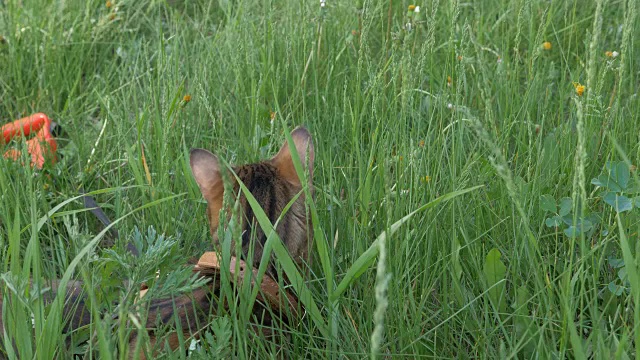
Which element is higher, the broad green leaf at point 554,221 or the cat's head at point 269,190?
the cat's head at point 269,190

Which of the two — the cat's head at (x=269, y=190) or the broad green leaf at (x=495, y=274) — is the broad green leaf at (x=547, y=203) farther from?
the cat's head at (x=269, y=190)

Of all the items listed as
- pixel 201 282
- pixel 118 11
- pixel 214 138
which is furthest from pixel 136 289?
pixel 118 11

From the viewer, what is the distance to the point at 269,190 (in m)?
2.77

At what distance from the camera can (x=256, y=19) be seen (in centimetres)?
464

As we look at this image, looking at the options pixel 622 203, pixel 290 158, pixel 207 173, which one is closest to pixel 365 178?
pixel 290 158

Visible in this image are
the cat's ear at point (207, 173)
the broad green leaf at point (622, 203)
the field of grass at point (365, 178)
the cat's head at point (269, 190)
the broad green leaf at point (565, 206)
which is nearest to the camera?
the field of grass at point (365, 178)

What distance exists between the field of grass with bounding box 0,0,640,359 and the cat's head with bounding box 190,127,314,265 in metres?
0.08

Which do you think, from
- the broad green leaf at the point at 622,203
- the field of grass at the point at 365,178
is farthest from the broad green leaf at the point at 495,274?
the broad green leaf at the point at 622,203

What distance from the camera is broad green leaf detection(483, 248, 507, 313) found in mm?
2373

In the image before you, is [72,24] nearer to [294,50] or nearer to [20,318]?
[294,50]

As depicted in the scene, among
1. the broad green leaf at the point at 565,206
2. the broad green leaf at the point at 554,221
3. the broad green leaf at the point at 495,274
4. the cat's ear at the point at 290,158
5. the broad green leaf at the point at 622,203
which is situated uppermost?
the cat's ear at the point at 290,158

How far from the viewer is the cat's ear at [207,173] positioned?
111 inches

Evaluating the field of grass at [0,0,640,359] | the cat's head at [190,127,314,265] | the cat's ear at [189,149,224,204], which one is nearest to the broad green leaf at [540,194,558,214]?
the field of grass at [0,0,640,359]

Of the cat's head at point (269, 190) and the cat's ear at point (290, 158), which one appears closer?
the cat's head at point (269, 190)
